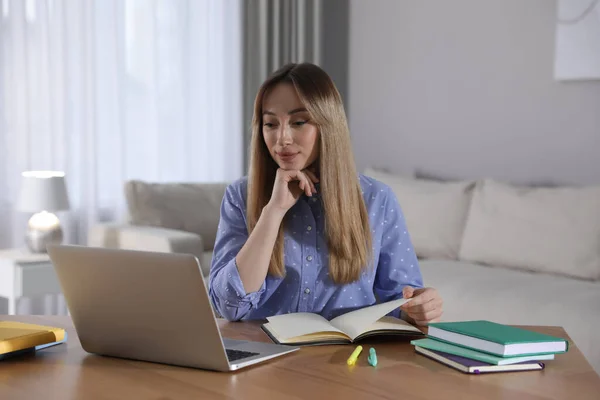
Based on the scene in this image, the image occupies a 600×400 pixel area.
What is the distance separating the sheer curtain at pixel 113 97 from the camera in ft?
12.3

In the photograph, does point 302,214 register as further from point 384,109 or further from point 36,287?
point 384,109

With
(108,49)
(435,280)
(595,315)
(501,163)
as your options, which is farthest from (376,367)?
(108,49)

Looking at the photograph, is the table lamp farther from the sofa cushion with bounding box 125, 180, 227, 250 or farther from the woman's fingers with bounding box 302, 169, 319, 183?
the woman's fingers with bounding box 302, 169, 319, 183

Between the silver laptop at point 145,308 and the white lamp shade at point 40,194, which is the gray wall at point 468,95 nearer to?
the white lamp shade at point 40,194

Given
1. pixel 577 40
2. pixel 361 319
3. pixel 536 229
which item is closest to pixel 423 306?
pixel 361 319

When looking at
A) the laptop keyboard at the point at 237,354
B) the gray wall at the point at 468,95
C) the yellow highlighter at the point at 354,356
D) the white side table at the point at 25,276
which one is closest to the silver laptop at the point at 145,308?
the laptop keyboard at the point at 237,354

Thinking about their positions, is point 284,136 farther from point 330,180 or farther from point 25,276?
point 25,276

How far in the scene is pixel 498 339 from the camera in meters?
1.22

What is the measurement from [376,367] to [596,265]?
6.78 feet

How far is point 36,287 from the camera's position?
3393 mm

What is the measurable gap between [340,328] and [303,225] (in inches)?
14.1

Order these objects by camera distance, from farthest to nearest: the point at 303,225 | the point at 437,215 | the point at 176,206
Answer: the point at 176,206
the point at 437,215
the point at 303,225

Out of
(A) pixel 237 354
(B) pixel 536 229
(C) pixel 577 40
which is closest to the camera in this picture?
(A) pixel 237 354

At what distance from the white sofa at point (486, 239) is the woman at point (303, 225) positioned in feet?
3.75
